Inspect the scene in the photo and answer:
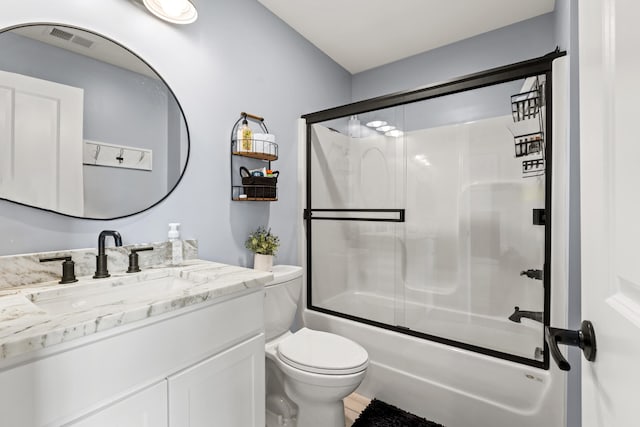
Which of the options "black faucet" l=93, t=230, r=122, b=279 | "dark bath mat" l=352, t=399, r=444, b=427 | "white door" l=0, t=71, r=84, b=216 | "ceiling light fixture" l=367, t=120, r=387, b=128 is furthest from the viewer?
"ceiling light fixture" l=367, t=120, r=387, b=128

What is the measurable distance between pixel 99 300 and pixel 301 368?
2.92 feet

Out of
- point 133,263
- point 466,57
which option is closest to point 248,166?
point 133,263

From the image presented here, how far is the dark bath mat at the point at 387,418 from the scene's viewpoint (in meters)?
1.66

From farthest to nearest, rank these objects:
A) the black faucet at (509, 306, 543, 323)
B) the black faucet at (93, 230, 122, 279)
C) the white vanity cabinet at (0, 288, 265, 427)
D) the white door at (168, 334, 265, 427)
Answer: the black faucet at (509, 306, 543, 323), the black faucet at (93, 230, 122, 279), the white door at (168, 334, 265, 427), the white vanity cabinet at (0, 288, 265, 427)

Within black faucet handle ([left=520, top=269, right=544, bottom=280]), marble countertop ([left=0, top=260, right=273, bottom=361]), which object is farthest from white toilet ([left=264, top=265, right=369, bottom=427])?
black faucet handle ([left=520, top=269, right=544, bottom=280])

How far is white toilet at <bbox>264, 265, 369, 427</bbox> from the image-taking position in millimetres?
1387

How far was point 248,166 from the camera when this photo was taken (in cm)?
191

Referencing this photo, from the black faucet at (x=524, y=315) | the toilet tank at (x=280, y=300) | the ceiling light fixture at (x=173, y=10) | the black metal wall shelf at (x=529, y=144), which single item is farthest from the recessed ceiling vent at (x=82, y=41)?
the black faucet at (x=524, y=315)

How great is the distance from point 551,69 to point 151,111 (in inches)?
74.4

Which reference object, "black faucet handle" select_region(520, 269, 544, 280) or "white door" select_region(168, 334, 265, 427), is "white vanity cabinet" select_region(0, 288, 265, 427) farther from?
"black faucet handle" select_region(520, 269, 544, 280)

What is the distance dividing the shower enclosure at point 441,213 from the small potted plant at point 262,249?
1.66 ft

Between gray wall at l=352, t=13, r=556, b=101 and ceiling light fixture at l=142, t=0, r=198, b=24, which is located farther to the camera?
gray wall at l=352, t=13, r=556, b=101

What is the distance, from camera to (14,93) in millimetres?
1076

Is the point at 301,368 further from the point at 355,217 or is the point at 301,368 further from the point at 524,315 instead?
the point at 524,315
